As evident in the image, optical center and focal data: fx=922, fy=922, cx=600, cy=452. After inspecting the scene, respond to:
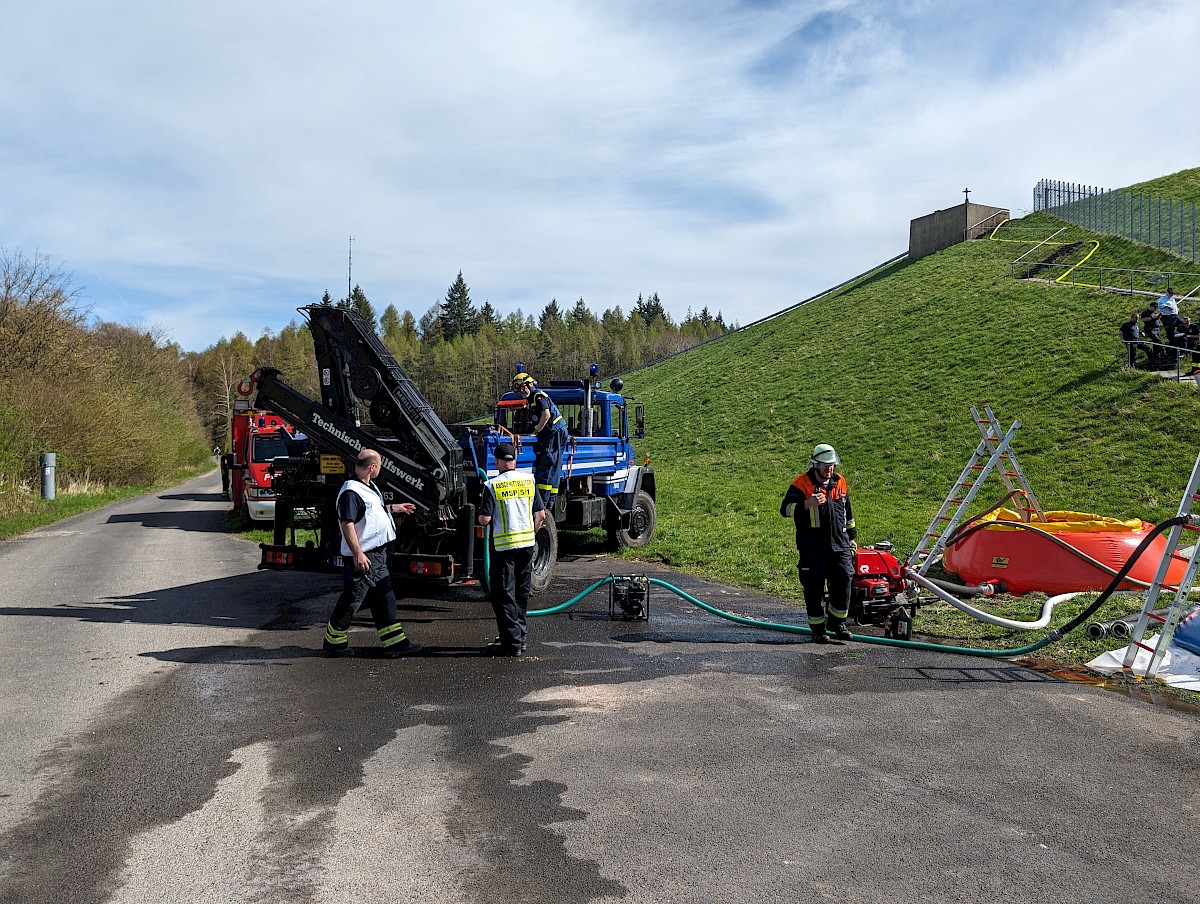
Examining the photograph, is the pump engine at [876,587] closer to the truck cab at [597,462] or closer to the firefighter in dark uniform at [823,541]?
the firefighter in dark uniform at [823,541]

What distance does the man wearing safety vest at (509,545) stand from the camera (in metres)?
8.00

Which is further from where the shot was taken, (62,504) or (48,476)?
(48,476)

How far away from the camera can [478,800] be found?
15.7 ft

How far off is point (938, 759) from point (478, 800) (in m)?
2.69

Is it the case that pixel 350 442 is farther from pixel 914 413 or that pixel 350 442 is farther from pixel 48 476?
pixel 48 476

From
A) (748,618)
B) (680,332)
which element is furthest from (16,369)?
(680,332)

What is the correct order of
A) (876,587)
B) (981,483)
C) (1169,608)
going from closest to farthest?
(1169,608), (876,587), (981,483)

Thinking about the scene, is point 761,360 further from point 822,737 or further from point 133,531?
point 822,737

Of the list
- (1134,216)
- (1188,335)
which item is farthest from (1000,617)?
(1134,216)

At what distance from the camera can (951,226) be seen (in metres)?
55.1

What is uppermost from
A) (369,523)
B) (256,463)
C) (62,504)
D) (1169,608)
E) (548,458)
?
(548,458)

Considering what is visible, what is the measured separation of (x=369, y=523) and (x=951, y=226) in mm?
54397

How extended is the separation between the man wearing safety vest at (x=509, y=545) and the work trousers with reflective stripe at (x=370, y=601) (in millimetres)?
888

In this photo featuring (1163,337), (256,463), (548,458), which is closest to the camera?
(548,458)
